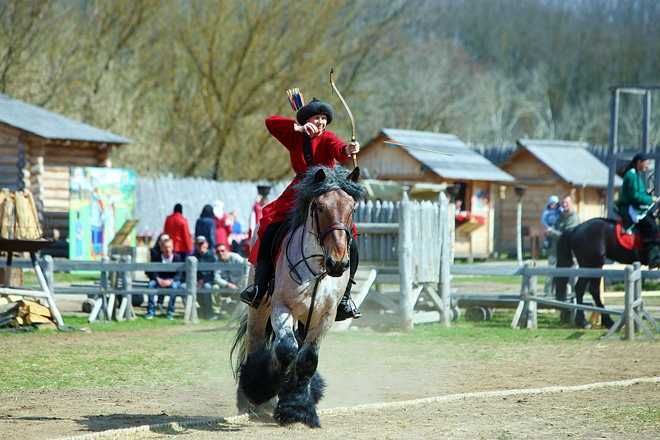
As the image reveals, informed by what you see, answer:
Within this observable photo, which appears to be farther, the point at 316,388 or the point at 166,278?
the point at 166,278

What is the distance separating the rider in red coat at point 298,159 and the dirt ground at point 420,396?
1.27 m

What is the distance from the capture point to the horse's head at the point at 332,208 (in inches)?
356

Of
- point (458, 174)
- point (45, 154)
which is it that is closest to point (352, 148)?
point (45, 154)

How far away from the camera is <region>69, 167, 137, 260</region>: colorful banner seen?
1160 inches

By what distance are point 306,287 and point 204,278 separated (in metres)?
11.7

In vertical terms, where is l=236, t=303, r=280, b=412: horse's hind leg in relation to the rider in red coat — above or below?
below

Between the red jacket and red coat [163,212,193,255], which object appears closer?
red coat [163,212,193,255]

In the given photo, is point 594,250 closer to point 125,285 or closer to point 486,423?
point 125,285

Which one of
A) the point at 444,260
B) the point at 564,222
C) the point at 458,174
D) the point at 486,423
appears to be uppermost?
the point at 458,174

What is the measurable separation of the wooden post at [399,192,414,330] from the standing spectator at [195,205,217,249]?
15.5ft

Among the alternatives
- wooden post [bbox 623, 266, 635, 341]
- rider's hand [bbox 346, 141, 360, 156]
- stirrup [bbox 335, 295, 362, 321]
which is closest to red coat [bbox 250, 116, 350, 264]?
rider's hand [bbox 346, 141, 360, 156]

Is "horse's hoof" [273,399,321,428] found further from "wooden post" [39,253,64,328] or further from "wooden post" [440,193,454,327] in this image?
"wooden post" [440,193,454,327]

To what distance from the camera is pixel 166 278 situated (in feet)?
69.6

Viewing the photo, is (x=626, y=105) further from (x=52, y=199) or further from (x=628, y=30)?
(x=52, y=199)
